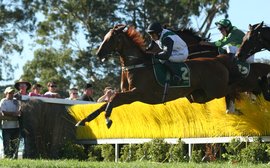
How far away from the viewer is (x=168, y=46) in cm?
1286

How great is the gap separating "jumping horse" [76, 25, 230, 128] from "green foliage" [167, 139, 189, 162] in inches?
54.0

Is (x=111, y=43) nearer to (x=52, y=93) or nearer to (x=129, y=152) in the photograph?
(x=129, y=152)

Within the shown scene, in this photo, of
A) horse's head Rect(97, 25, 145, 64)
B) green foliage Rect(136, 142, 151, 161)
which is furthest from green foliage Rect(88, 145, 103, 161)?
horse's head Rect(97, 25, 145, 64)

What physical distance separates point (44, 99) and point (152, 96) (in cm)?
543

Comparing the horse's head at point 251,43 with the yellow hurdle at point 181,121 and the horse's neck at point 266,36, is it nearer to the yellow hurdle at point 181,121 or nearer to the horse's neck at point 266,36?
the horse's neck at point 266,36

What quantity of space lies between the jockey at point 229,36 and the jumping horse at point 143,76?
59cm

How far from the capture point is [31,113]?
16.9 m

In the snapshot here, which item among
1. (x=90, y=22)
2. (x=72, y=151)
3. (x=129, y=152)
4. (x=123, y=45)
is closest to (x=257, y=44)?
(x=123, y=45)

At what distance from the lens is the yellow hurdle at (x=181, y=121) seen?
1359cm

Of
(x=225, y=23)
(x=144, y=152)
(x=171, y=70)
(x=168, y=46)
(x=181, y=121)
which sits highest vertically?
(x=225, y=23)

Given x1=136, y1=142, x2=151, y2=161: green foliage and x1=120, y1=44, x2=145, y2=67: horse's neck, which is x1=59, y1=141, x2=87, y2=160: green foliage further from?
x1=120, y1=44, x2=145, y2=67: horse's neck

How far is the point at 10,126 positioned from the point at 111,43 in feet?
15.3

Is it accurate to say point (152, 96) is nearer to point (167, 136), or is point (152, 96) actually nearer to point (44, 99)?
point (167, 136)

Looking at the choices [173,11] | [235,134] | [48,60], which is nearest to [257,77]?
[235,134]
